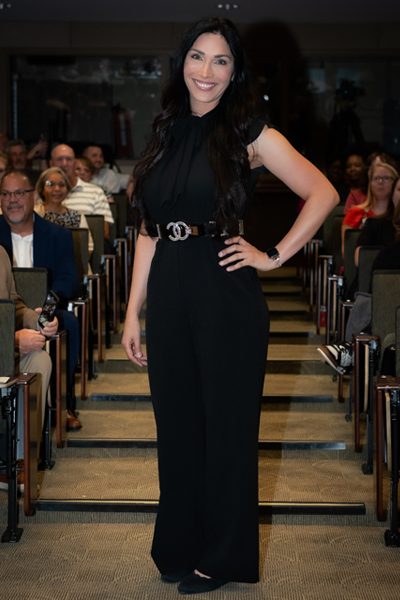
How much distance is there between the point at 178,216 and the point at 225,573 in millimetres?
946

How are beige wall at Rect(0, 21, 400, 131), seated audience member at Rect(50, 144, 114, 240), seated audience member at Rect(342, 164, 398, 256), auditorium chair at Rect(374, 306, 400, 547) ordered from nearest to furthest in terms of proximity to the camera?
auditorium chair at Rect(374, 306, 400, 547), seated audience member at Rect(342, 164, 398, 256), seated audience member at Rect(50, 144, 114, 240), beige wall at Rect(0, 21, 400, 131)

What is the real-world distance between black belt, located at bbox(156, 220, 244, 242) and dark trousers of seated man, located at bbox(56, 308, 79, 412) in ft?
5.73

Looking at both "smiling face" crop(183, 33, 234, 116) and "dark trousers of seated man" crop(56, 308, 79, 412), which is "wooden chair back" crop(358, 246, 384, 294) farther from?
"smiling face" crop(183, 33, 234, 116)

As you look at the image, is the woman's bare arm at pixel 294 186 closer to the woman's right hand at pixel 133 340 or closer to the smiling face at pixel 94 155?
the woman's right hand at pixel 133 340

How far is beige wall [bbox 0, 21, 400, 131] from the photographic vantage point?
Result: 7926 mm

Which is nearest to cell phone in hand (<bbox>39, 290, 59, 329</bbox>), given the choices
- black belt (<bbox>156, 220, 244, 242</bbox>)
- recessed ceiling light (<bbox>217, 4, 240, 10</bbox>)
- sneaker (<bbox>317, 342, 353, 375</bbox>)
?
black belt (<bbox>156, 220, 244, 242</bbox>)

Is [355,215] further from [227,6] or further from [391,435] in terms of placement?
[227,6]

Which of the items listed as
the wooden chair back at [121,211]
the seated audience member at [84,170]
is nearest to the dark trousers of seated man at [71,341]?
the wooden chair back at [121,211]

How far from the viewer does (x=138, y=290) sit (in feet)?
6.31

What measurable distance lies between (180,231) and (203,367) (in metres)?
0.35

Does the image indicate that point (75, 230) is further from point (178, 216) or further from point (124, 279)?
point (178, 216)

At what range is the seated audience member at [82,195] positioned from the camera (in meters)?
5.65

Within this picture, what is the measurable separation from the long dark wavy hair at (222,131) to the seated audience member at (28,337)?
3.80ft

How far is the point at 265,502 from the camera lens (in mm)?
2607
